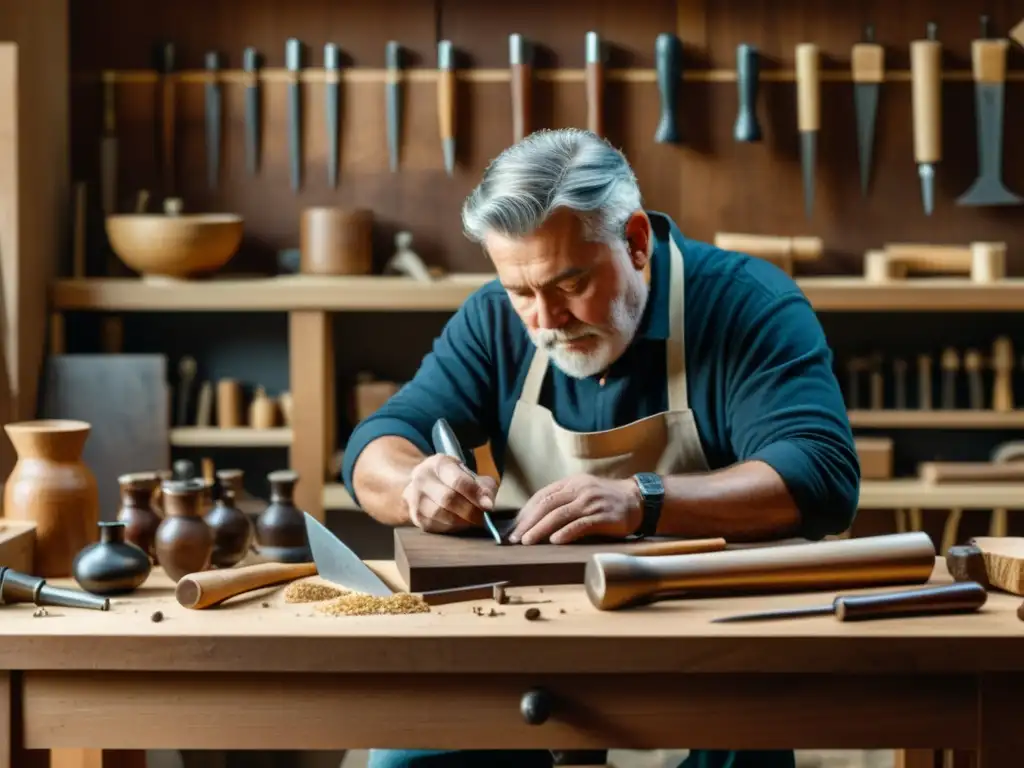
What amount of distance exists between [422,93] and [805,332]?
255 centimetres

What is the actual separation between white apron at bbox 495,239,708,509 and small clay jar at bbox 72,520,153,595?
36.1 inches

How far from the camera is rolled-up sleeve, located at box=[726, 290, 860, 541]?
2.63 meters

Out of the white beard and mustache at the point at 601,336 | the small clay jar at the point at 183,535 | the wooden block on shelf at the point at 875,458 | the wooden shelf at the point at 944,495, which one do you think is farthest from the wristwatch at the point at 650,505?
the wooden block on shelf at the point at 875,458

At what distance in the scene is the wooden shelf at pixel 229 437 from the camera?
15.9ft

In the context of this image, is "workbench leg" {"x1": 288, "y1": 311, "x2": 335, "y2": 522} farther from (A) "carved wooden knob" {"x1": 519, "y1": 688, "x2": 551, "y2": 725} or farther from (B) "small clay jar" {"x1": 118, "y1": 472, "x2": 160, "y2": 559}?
(A) "carved wooden knob" {"x1": 519, "y1": 688, "x2": 551, "y2": 725}

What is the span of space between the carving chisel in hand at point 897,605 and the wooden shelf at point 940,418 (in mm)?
2813

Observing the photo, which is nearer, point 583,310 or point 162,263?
point 583,310

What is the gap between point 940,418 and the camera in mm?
4871

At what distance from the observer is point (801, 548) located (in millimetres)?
2203

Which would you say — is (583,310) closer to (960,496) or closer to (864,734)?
(864,734)

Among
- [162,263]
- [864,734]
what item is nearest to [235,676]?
[864,734]

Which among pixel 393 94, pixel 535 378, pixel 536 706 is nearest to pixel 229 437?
pixel 393 94

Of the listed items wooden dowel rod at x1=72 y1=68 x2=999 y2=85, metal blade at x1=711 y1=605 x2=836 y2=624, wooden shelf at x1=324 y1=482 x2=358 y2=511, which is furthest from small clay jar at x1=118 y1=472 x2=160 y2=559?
wooden dowel rod at x1=72 y1=68 x2=999 y2=85

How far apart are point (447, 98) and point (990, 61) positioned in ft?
6.29
